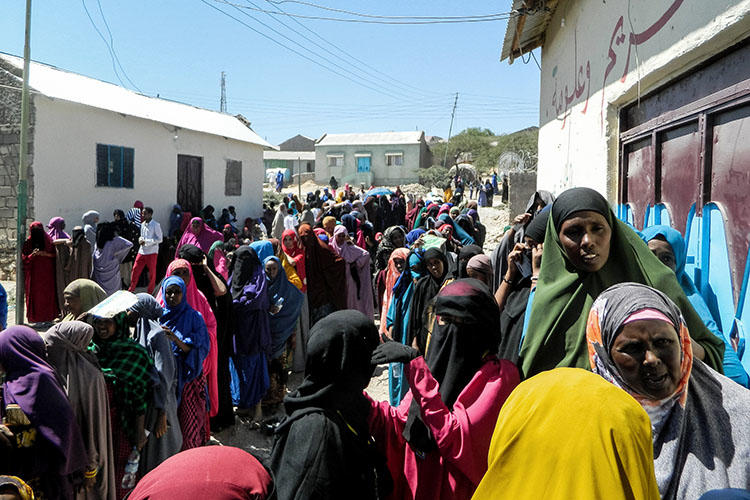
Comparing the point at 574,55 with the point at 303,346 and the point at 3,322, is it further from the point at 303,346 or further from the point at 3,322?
the point at 3,322

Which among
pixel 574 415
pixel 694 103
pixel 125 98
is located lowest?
pixel 574 415

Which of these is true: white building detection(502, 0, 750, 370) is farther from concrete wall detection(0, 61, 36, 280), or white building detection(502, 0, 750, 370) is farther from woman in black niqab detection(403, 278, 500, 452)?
concrete wall detection(0, 61, 36, 280)

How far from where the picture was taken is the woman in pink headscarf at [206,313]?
12.4ft

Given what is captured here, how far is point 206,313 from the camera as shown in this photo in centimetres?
396

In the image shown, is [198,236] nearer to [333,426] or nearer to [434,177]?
[333,426]

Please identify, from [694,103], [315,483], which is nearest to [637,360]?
[315,483]

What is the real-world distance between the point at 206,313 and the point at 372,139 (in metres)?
36.5

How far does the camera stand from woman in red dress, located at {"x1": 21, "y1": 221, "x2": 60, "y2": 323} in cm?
768

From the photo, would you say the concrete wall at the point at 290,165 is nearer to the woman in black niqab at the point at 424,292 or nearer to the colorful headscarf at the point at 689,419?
the woman in black niqab at the point at 424,292

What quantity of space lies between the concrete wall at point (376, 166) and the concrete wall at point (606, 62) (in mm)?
30247

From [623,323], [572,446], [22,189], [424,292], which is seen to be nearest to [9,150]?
[22,189]

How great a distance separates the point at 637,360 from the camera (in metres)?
1.45

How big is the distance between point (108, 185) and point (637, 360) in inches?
433

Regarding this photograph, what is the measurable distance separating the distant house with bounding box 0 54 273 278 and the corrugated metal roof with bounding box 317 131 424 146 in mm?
24263
